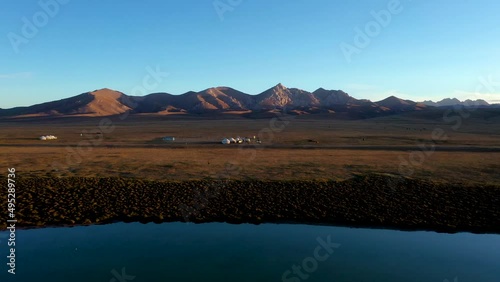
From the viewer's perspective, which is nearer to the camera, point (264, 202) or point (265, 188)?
point (264, 202)

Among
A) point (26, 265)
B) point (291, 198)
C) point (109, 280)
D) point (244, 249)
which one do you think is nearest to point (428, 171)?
point (291, 198)

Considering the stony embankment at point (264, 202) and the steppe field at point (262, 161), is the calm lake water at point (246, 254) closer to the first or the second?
the stony embankment at point (264, 202)

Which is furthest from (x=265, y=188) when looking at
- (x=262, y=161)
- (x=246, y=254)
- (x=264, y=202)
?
(x=262, y=161)

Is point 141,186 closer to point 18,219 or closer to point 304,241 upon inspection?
point 18,219

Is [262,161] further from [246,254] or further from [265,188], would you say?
[246,254]

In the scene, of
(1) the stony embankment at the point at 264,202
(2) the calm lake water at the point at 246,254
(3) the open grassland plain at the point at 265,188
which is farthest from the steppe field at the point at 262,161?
(2) the calm lake water at the point at 246,254
